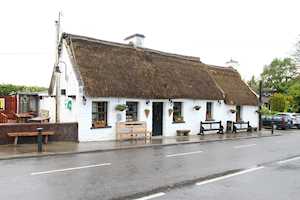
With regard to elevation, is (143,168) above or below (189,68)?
below

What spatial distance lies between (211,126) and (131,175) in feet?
65.2

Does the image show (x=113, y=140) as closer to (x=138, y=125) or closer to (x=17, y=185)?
(x=138, y=125)

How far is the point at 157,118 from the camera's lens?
85.7 ft

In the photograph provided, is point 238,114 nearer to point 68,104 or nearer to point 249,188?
point 68,104

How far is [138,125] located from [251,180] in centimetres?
1277

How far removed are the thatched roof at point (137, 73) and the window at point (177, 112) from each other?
85 centimetres

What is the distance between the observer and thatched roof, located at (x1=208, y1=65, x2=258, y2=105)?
109 feet

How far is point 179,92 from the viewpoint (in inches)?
1061

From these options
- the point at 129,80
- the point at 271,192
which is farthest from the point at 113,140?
the point at 271,192

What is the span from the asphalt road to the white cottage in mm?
5793

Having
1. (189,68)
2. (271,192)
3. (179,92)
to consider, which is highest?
(189,68)

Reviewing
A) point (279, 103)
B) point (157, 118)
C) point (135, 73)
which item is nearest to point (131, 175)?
point (135, 73)

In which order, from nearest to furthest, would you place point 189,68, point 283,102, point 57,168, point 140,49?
1. point 57,168
2. point 140,49
3. point 189,68
4. point 283,102

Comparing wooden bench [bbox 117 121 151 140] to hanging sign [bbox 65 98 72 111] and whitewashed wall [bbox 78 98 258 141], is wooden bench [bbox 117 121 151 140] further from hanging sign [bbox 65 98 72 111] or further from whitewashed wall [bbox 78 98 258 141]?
hanging sign [bbox 65 98 72 111]
